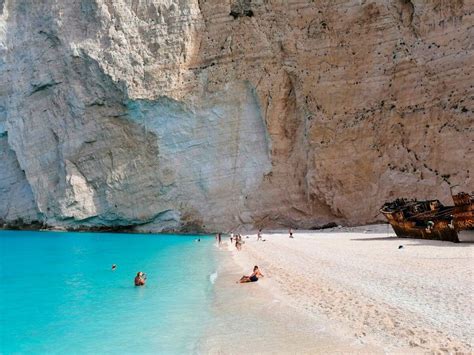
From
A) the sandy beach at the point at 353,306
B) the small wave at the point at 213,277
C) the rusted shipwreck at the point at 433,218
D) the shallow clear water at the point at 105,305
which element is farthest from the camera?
the rusted shipwreck at the point at 433,218

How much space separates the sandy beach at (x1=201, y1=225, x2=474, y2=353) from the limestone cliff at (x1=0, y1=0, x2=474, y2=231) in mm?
14947

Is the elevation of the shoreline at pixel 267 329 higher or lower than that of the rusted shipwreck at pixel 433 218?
lower

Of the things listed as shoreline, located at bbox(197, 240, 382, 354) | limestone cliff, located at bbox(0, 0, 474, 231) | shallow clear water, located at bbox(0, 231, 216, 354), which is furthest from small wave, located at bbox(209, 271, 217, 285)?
limestone cliff, located at bbox(0, 0, 474, 231)

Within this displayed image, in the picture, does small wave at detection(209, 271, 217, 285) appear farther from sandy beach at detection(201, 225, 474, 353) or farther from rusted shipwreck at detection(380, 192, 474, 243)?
rusted shipwreck at detection(380, 192, 474, 243)

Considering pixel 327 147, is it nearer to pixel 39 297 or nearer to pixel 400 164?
pixel 400 164

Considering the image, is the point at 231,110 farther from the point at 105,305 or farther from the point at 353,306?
the point at 353,306

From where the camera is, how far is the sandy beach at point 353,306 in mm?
5730

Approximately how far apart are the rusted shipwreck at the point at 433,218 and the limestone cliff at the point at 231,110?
7.40m

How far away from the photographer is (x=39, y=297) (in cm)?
1090

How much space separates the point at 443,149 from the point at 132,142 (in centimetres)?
1985

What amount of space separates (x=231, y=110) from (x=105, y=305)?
23573 mm

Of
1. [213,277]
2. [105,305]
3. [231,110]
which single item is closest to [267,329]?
[105,305]

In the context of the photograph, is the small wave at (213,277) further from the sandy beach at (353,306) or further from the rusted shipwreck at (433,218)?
the rusted shipwreck at (433,218)

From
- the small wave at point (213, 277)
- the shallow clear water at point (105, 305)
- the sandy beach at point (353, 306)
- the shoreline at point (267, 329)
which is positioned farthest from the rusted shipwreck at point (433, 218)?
the shoreline at point (267, 329)
